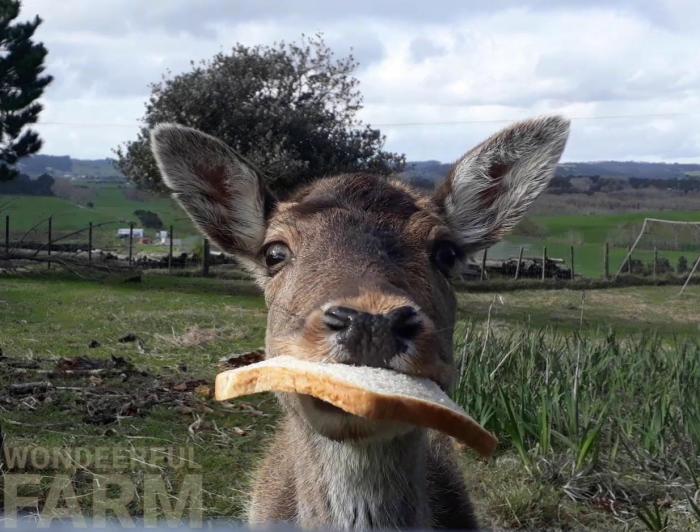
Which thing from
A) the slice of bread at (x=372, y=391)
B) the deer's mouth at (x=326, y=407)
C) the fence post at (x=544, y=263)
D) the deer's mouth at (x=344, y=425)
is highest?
the slice of bread at (x=372, y=391)

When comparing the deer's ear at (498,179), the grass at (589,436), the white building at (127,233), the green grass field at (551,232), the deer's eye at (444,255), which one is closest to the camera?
the deer's eye at (444,255)

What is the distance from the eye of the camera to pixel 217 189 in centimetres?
489

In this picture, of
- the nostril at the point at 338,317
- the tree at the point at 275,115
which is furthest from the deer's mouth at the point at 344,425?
the tree at the point at 275,115

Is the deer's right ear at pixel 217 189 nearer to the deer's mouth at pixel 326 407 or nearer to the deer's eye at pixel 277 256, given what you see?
the deer's eye at pixel 277 256

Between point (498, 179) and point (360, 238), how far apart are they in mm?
1434

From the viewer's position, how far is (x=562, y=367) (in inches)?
350

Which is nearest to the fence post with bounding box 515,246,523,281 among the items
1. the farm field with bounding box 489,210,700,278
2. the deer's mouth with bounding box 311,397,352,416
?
the farm field with bounding box 489,210,700,278

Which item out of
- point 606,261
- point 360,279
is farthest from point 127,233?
point 360,279

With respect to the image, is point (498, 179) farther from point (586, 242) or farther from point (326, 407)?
point (586, 242)

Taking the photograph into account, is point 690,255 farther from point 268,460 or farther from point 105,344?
point 268,460

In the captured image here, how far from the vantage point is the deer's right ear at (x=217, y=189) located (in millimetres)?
4750

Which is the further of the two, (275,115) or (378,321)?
(275,115)

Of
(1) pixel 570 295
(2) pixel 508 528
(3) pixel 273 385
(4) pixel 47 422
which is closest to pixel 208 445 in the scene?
(4) pixel 47 422

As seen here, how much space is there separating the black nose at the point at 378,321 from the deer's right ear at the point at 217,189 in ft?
5.66
